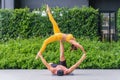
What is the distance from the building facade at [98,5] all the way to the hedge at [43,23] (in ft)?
13.3

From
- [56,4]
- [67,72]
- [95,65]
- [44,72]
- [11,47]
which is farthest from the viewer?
[56,4]

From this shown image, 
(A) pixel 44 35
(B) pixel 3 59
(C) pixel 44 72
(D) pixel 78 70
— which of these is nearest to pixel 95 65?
(D) pixel 78 70

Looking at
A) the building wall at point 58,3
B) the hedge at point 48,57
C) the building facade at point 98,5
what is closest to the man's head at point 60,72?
the hedge at point 48,57

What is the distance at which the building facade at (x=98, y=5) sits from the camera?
76.4 ft

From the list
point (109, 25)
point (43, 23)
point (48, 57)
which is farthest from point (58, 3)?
point (48, 57)

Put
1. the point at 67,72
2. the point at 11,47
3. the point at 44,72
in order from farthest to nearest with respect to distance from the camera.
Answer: the point at 11,47 → the point at 44,72 → the point at 67,72

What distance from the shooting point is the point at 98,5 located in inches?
974

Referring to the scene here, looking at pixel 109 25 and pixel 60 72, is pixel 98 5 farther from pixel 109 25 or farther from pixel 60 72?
pixel 60 72

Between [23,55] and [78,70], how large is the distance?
199 cm

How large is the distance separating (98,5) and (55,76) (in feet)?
48.1

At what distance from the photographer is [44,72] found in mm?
11398

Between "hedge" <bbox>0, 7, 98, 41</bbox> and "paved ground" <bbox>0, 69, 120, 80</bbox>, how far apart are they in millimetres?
6740

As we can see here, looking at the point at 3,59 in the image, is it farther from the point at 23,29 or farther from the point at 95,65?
the point at 23,29

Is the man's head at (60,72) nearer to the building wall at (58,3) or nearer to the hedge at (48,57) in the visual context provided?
the hedge at (48,57)
